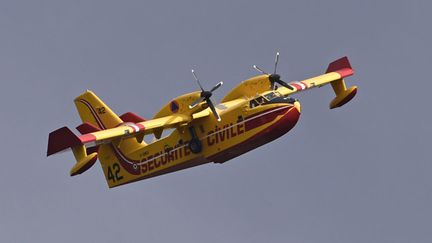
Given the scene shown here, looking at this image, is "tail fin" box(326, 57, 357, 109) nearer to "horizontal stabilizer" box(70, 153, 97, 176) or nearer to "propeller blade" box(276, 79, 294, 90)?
"propeller blade" box(276, 79, 294, 90)

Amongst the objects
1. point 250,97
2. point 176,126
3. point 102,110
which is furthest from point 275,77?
point 102,110

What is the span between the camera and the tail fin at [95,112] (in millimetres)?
85125

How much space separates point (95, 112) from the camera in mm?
86312

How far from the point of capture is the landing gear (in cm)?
7869

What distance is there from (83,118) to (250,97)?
513 inches

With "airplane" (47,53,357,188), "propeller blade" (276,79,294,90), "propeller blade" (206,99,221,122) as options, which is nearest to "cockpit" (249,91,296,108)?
"airplane" (47,53,357,188)

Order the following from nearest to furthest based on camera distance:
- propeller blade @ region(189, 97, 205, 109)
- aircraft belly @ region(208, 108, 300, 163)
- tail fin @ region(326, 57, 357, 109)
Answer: aircraft belly @ region(208, 108, 300, 163), propeller blade @ region(189, 97, 205, 109), tail fin @ region(326, 57, 357, 109)

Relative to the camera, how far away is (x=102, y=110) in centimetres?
8575

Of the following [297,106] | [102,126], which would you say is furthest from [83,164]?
[297,106]

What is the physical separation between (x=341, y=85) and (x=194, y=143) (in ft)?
48.5

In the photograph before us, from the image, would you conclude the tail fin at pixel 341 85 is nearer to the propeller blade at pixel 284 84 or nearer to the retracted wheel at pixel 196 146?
the propeller blade at pixel 284 84

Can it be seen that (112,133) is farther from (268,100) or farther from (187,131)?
(268,100)

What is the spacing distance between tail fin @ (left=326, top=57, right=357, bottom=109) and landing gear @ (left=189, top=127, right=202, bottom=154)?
42.9 ft

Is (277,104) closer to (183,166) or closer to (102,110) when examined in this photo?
(183,166)
